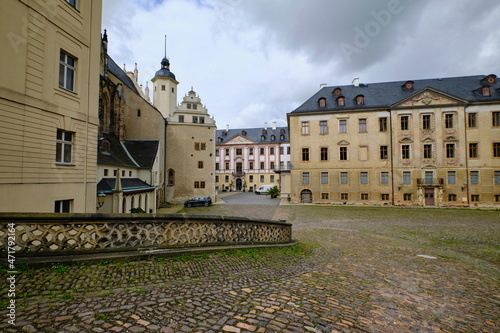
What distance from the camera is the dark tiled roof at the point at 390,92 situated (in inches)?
1138

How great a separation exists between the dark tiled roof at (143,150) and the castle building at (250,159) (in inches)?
1284

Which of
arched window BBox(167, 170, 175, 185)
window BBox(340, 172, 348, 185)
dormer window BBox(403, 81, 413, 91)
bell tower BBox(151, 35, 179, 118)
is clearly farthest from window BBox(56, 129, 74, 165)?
dormer window BBox(403, 81, 413, 91)

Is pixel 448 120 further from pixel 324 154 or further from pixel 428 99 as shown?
pixel 324 154

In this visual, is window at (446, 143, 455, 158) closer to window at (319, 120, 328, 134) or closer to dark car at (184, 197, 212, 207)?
window at (319, 120, 328, 134)

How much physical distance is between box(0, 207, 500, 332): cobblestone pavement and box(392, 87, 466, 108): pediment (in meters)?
27.9

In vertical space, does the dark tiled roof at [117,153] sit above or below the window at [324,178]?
above

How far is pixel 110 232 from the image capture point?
16.6 ft

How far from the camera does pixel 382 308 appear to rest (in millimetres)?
4121

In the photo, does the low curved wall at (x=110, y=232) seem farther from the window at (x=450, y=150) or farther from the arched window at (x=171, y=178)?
the window at (x=450, y=150)

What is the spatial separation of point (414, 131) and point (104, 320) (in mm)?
34425

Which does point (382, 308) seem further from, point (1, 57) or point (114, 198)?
point (114, 198)

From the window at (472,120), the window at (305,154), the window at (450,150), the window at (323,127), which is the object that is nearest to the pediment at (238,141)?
the window at (305,154)

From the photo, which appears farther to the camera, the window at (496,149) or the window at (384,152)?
the window at (384,152)

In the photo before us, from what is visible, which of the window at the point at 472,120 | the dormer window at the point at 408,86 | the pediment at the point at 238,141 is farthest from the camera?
the pediment at the point at 238,141
